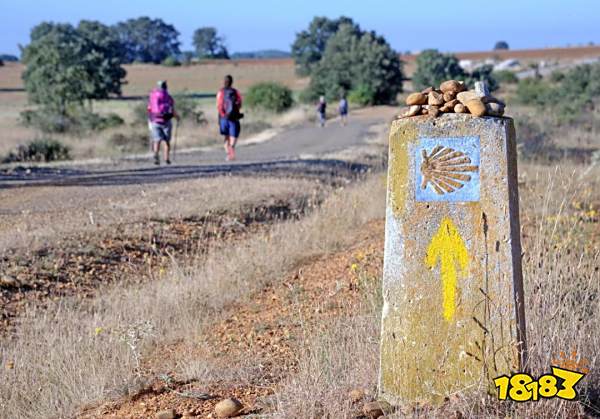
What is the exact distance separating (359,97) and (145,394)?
5886 centimetres

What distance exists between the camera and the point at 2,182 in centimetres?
1476

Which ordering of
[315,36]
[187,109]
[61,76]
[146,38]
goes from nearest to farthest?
[187,109] → [61,76] → [315,36] → [146,38]

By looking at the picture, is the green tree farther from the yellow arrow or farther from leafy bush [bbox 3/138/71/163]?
the yellow arrow

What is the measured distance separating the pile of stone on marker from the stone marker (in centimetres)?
5

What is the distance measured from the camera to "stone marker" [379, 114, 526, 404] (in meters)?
3.80

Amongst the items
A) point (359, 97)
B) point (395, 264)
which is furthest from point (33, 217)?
point (359, 97)

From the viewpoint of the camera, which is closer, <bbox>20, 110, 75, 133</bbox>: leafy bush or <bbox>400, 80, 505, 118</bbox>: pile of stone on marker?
<bbox>400, 80, 505, 118</bbox>: pile of stone on marker

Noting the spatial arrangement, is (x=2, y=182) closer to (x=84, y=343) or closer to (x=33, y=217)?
(x=33, y=217)

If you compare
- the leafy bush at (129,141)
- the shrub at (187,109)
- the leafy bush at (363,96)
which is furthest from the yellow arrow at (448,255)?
the leafy bush at (363,96)

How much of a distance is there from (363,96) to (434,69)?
17.7ft

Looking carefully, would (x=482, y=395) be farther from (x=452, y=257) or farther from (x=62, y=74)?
(x=62, y=74)

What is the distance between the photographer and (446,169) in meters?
3.85

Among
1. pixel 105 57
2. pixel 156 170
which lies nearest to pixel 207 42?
pixel 105 57

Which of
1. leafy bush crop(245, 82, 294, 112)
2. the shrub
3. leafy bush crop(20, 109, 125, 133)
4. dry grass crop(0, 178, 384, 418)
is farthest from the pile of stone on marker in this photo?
leafy bush crop(245, 82, 294, 112)
